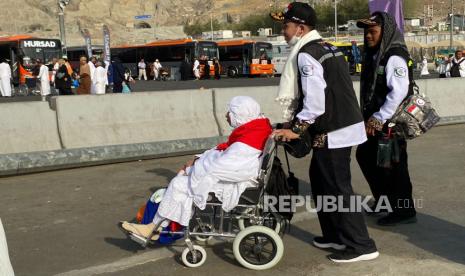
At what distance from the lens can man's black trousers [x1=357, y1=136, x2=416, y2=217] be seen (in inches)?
209

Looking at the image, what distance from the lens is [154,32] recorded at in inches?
4626

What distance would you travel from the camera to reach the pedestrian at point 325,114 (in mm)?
4156

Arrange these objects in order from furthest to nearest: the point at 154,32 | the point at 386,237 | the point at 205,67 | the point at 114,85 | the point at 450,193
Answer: the point at 154,32 → the point at 205,67 → the point at 114,85 → the point at 450,193 → the point at 386,237

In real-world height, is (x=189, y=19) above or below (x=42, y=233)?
above

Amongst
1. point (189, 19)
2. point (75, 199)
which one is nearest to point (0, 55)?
point (75, 199)

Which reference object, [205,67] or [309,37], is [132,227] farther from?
[205,67]

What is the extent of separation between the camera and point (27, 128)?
27.5ft

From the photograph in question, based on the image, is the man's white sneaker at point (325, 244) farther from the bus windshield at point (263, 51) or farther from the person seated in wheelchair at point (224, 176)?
the bus windshield at point (263, 51)

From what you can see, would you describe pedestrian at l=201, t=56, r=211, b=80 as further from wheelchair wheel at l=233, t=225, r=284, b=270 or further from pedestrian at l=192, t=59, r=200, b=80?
wheelchair wheel at l=233, t=225, r=284, b=270

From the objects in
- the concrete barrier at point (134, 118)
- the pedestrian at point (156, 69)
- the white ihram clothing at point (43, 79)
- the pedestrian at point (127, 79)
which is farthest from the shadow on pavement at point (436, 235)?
the pedestrian at point (156, 69)

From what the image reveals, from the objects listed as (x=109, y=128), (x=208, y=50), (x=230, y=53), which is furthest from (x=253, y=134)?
(x=230, y=53)

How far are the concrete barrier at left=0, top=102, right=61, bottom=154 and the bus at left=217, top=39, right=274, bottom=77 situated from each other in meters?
34.2

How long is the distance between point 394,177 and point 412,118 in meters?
0.70

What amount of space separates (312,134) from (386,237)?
1307mm
